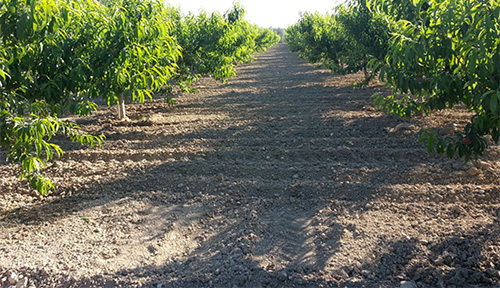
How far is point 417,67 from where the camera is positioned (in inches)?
156

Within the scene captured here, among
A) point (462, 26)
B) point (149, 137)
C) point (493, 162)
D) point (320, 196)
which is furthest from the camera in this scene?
point (149, 137)

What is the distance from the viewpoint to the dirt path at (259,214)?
10.9 feet

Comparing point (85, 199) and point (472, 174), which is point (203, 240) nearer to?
point (85, 199)

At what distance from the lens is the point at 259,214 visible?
434cm

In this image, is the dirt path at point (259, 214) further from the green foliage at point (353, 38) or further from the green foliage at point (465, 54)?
the green foliage at point (353, 38)

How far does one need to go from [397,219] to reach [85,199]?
350cm

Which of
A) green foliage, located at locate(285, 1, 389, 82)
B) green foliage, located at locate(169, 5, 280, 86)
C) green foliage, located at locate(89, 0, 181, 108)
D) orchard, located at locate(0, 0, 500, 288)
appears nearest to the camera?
orchard, located at locate(0, 0, 500, 288)

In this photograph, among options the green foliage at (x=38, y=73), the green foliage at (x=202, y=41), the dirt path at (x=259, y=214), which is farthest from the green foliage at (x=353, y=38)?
the green foliage at (x=38, y=73)

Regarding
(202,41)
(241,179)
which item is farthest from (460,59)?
(202,41)

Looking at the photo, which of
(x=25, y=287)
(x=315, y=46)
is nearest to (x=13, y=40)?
(x=25, y=287)

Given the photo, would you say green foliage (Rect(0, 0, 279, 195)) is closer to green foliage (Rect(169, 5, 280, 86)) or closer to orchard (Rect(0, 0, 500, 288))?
orchard (Rect(0, 0, 500, 288))

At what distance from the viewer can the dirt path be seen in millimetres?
3322

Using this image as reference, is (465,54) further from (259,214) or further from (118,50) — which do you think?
(118,50)

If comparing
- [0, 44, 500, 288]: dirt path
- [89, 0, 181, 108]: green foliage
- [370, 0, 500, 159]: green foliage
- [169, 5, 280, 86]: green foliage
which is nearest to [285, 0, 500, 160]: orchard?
[370, 0, 500, 159]: green foliage
